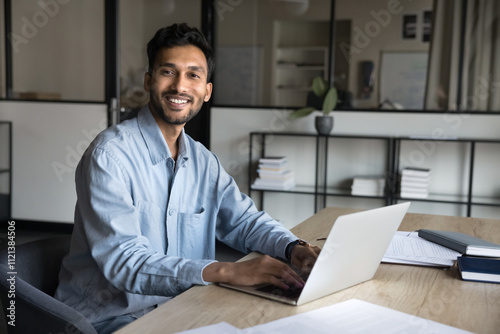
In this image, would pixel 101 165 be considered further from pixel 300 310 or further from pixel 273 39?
pixel 273 39

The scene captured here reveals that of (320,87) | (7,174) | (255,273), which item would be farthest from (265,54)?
(255,273)

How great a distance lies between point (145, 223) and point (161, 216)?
0.06 metres

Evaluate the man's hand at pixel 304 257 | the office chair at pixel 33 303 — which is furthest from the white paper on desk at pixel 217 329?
the man's hand at pixel 304 257

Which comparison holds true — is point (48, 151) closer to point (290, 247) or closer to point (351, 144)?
point (351, 144)

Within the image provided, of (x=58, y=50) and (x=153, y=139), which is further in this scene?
(x=58, y=50)

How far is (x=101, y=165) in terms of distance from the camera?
1.37 metres

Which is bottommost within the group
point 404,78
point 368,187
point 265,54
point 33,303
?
point 368,187

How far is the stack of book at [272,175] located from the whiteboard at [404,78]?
937mm

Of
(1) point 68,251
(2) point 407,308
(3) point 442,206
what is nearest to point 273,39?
(3) point 442,206

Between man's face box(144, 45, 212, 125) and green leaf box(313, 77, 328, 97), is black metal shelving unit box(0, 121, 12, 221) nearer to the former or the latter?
green leaf box(313, 77, 328, 97)

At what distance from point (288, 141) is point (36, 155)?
221cm

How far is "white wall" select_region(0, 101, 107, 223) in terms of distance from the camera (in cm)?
490

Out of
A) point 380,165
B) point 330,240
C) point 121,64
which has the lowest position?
point 380,165

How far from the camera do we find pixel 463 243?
1.52 metres
